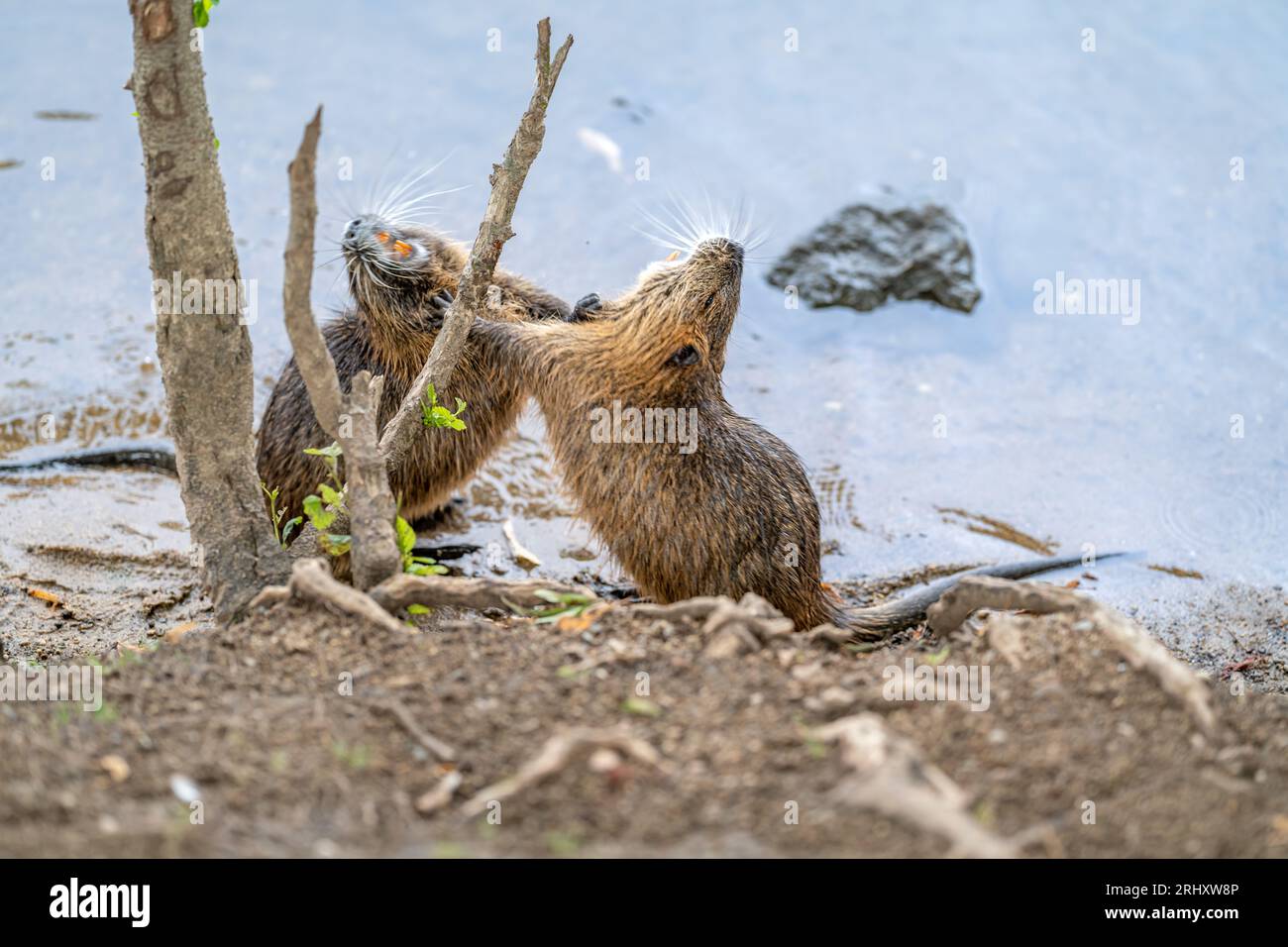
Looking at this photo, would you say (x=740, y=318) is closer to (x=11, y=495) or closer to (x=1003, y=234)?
(x=1003, y=234)

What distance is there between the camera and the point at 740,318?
7008 mm

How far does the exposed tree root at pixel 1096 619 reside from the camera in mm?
2646

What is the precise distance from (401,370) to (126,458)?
5.24ft

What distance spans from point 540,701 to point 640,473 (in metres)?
1.83

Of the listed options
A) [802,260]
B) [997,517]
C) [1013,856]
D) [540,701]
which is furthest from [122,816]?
[802,260]

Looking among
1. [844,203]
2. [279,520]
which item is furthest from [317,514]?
[844,203]

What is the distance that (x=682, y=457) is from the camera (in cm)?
441

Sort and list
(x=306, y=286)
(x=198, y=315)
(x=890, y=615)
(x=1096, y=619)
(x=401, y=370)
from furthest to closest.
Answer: (x=401, y=370) < (x=890, y=615) < (x=198, y=315) < (x=306, y=286) < (x=1096, y=619)

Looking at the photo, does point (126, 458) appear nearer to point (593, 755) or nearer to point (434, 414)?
point (434, 414)

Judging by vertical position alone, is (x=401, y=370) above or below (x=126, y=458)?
above

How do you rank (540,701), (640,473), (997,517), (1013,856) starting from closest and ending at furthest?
(1013,856) < (540,701) < (640,473) < (997,517)

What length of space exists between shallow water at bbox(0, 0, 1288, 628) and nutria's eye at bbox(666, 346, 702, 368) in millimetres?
1181

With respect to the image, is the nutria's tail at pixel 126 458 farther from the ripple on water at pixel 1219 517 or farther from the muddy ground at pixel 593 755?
the ripple on water at pixel 1219 517

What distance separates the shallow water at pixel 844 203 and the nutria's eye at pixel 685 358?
118 centimetres
